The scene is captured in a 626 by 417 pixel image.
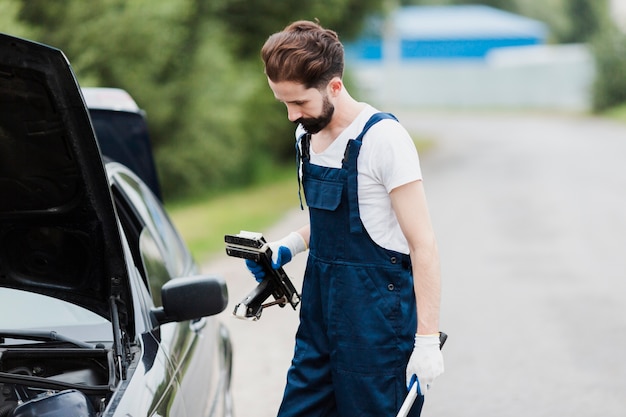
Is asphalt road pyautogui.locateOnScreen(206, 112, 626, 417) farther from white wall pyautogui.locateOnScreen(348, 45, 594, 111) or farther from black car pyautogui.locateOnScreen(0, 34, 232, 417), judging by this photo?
white wall pyautogui.locateOnScreen(348, 45, 594, 111)

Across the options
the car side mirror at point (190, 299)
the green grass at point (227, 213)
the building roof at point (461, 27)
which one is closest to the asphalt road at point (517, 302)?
the green grass at point (227, 213)

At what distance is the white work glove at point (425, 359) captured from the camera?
3.03m

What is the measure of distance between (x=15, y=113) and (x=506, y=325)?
5362mm

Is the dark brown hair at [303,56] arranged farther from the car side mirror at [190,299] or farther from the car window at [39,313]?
the car window at [39,313]

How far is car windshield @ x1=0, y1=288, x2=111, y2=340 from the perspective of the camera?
3.21 meters

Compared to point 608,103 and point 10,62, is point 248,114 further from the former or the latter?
point 608,103

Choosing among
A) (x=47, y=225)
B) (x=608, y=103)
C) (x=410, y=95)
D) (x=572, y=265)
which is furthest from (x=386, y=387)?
→ (x=410, y=95)

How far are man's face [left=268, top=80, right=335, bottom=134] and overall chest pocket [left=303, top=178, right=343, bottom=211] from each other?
0.19 metres

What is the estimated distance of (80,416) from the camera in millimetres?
2604

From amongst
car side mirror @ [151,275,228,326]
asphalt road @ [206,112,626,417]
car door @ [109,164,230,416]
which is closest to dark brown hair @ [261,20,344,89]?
car side mirror @ [151,275,228,326]

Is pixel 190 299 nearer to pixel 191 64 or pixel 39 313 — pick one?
pixel 39 313

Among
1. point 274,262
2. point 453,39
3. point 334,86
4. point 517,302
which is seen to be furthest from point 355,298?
point 453,39

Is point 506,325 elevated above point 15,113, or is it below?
below

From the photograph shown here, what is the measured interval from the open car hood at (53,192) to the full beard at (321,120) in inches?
26.1
